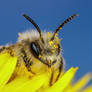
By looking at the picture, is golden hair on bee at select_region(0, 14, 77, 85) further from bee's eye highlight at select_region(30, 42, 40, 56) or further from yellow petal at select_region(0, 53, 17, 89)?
yellow petal at select_region(0, 53, 17, 89)

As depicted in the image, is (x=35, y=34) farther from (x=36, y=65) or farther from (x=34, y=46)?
(x=36, y=65)

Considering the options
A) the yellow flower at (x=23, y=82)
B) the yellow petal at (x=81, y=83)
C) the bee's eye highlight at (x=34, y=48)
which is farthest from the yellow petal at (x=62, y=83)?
the bee's eye highlight at (x=34, y=48)

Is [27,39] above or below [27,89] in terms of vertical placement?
above

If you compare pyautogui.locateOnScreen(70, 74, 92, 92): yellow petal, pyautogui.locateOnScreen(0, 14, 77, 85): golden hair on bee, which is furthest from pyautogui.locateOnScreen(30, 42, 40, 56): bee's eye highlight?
pyautogui.locateOnScreen(70, 74, 92, 92): yellow petal

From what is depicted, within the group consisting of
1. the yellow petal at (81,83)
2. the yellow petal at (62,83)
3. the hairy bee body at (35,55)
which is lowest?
A: the yellow petal at (62,83)

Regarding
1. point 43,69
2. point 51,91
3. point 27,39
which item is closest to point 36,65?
point 43,69

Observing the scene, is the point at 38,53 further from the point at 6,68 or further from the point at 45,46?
the point at 6,68

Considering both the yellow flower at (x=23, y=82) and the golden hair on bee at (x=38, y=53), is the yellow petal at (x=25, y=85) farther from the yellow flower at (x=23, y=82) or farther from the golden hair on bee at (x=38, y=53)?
the golden hair on bee at (x=38, y=53)

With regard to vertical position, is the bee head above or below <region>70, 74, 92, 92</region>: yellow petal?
above

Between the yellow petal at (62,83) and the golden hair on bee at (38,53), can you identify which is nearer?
the yellow petal at (62,83)
